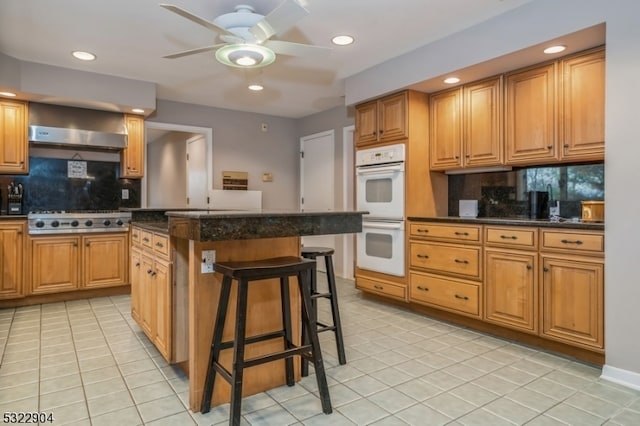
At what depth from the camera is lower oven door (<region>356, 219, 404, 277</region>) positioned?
3.86 meters

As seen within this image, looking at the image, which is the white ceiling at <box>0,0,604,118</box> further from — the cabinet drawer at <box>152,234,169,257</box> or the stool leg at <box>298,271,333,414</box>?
the stool leg at <box>298,271,333,414</box>

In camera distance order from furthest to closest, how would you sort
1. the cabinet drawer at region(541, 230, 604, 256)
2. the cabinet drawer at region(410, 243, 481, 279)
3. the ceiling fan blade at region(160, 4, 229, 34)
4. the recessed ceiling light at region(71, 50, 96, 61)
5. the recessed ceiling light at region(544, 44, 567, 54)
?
the recessed ceiling light at region(71, 50, 96, 61), the cabinet drawer at region(410, 243, 481, 279), the recessed ceiling light at region(544, 44, 567, 54), the cabinet drawer at region(541, 230, 604, 256), the ceiling fan blade at region(160, 4, 229, 34)

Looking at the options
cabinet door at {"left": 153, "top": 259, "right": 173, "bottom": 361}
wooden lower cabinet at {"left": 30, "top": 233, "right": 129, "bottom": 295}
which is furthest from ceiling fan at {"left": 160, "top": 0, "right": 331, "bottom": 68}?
wooden lower cabinet at {"left": 30, "top": 233, "right": 129, "bottom": 295}

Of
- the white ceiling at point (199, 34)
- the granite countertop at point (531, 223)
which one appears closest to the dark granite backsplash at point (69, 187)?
the white ceiling at point (199, 34)

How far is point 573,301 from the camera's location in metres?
2.60

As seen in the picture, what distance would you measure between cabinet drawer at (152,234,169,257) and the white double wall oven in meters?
1.92

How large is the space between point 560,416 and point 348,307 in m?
2.25

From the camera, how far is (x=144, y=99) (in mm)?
4402

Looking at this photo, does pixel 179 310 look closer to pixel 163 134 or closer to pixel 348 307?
pixel 348 307

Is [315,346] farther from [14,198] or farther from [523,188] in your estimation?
[14,198]

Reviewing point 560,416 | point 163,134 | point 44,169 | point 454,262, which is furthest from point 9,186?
point 560,416

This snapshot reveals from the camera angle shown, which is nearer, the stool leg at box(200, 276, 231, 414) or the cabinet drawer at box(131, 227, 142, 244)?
the stool leg at box(200, 276, 231, 414)

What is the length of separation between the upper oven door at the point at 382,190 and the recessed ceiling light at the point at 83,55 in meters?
2.83

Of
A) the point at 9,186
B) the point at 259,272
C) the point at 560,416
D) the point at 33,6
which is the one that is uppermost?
the point at 33,6
